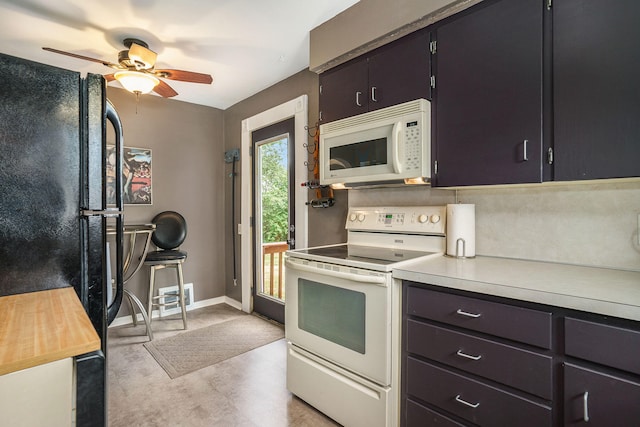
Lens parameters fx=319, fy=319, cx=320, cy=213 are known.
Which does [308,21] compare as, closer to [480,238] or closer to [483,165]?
[483,165]

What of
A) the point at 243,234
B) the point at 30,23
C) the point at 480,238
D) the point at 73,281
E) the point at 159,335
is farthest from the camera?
the point at 243,234

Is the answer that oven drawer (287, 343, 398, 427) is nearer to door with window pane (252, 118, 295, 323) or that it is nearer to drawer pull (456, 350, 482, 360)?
drawer pull (456, 350, 482, 360)

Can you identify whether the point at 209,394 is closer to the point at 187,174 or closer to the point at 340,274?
the point at 340,274

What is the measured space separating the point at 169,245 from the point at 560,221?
11.1 feet

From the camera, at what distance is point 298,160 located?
295cm

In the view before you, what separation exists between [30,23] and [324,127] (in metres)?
Result: 2.10

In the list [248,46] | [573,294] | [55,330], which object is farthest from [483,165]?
[248,46]

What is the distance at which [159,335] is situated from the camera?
10.0 ft

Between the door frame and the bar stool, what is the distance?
65 cm

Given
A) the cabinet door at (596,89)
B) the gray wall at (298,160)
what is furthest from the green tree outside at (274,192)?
the cabinet door at (596,89)

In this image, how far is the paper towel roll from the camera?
1.77m

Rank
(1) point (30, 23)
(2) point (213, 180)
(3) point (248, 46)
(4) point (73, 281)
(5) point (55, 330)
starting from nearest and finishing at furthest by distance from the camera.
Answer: (5) point (55, 330) → (4) point (73, 281) → (1) point (30, 23) → (3) point (248, 46) → (2) point (213, 180)

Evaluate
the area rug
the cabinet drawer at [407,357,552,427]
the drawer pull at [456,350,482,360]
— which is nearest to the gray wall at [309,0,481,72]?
the drawer pull at [456,350,482,360]

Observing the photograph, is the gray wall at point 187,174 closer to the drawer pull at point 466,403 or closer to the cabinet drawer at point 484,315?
the cabinet drawer at point 484,315
